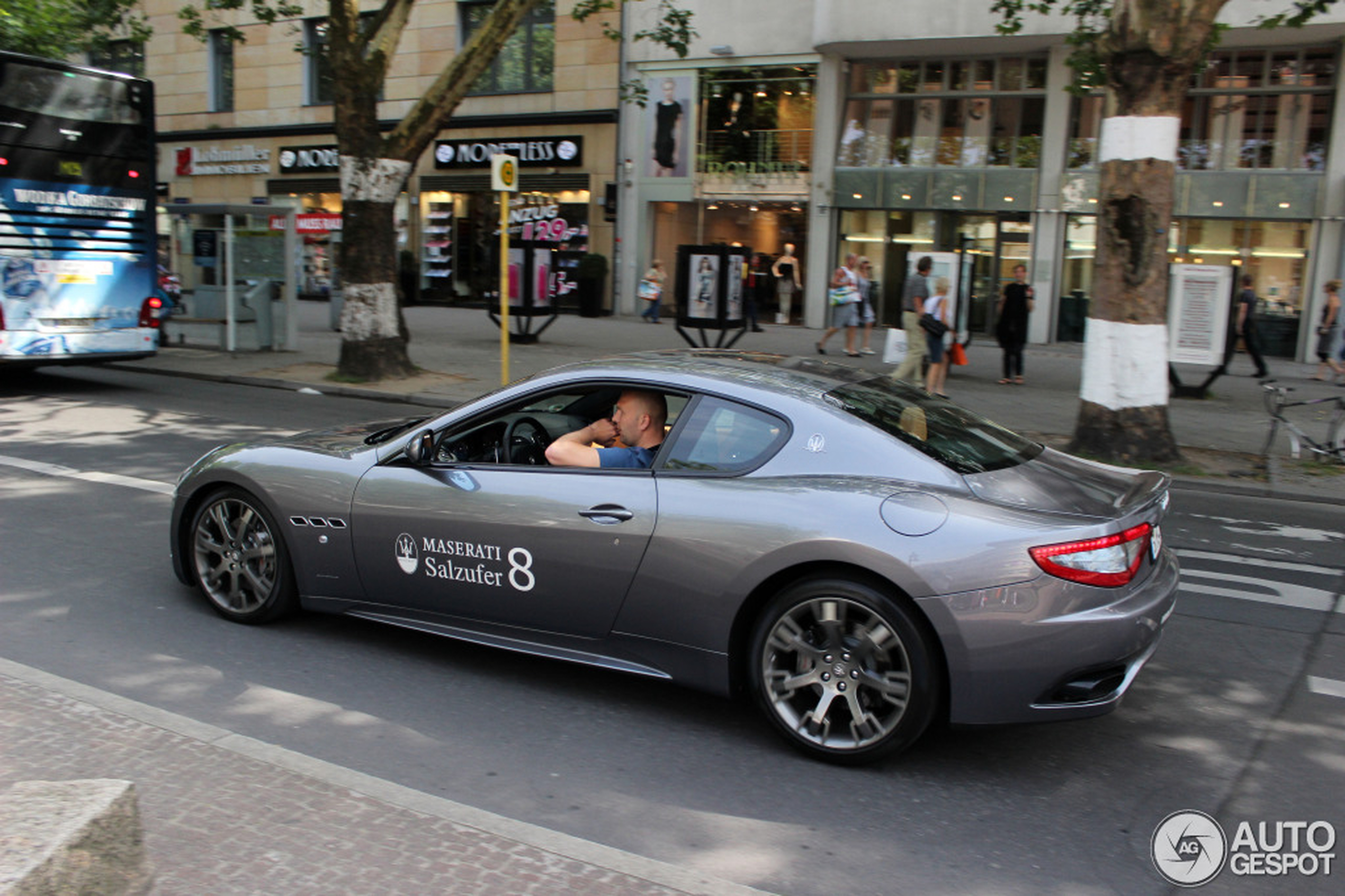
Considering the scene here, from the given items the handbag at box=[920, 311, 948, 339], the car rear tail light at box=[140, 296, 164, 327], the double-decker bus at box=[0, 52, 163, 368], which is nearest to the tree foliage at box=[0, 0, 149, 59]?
the double-decker bus at box=[0, 52, 163, 368]

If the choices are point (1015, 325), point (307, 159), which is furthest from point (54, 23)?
point (1015, 325)

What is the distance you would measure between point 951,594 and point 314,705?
2547 mm

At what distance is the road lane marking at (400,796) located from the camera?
318 centimetres

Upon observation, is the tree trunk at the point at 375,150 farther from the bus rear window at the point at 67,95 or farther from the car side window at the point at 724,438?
the car side window at the point at 724,438

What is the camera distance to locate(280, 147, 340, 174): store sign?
32844 millimetres

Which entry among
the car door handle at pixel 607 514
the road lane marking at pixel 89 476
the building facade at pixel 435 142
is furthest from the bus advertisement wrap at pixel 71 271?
the car door handle at pixel 607 514

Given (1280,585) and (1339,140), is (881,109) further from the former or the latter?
(1280,585)

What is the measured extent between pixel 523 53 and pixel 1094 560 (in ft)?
93.1

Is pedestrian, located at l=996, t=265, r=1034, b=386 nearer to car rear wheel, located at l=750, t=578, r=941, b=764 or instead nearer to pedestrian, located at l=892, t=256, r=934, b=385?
pedestrian, located at l=892, t=256, r=934, b=385

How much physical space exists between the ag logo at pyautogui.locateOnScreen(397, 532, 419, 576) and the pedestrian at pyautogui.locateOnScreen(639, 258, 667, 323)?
2082 centimetres

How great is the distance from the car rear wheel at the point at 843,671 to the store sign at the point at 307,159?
103 ft

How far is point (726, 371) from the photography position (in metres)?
4.68

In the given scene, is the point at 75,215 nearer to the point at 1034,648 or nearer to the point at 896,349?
the point at 896,349

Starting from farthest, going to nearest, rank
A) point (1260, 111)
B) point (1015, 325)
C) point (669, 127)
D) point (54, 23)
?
point (669, 127)
point (1260, 111)
point (54, 23)
point (1015, 325)
